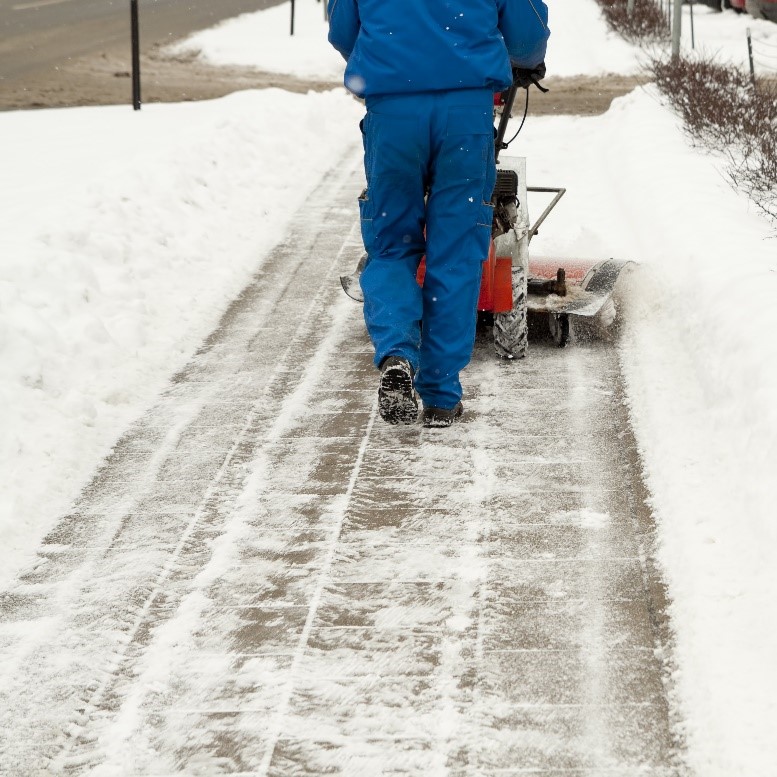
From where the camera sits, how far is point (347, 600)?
2.99m

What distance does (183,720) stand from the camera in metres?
2.53

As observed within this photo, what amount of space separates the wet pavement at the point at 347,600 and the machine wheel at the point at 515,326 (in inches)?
9.6

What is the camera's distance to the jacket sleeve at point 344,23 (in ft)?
13.1

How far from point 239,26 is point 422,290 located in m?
23.2

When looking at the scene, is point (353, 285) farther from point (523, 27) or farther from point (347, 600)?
point (347, 600)

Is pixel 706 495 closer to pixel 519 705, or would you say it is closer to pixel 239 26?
pixel 519 705

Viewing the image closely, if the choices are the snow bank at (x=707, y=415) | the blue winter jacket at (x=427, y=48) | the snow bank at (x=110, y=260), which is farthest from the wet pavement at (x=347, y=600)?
the blue winter jacket at (x=427, y=48)

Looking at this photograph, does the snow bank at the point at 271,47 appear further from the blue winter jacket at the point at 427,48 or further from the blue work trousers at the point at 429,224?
the blue winter jacket at the point at 427,48

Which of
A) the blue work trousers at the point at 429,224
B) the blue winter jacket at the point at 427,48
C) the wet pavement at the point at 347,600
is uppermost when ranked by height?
the blue winter jacket at the point at 427,48

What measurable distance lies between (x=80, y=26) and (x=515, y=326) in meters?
21.1

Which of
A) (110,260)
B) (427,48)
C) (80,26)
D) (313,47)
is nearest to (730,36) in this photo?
(313,47)

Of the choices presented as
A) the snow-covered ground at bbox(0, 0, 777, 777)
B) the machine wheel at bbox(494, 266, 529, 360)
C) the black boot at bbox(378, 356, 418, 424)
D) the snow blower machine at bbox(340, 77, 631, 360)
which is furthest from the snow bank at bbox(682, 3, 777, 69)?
the black boot at bbox(378, 356, 418, 424)

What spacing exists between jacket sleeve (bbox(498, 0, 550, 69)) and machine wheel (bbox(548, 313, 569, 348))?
3.70ft

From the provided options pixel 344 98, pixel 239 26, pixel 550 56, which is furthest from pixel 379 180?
pixel 239 26
